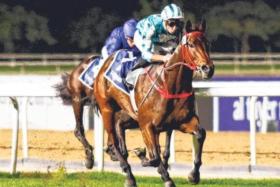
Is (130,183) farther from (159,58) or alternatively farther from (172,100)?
(159,58)

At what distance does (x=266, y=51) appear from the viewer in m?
43.1

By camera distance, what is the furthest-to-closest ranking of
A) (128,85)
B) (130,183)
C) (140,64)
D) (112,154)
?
(112,154) → (128,85) → (140,64) → (130,183)

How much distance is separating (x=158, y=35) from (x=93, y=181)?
1529 millimetres

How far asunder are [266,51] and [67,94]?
3216 centimetres

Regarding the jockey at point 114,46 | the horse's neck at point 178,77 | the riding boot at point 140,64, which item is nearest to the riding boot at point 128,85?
the riding boot at point 140,64

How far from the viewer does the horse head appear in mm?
8133

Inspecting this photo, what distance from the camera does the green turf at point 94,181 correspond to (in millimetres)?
9180

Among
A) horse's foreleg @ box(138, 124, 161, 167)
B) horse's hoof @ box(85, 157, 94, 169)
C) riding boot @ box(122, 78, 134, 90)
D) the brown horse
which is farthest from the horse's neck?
horse's hoof @ box(85, 157, 94, 169)

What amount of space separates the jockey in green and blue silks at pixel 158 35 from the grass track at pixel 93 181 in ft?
3.92

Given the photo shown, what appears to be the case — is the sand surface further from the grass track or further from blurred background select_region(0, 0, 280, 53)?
blurred background select_region(0, 0, 280, 53)

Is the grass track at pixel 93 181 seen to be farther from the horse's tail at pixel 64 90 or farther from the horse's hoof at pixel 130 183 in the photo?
the horse's tail at pixel 64 90

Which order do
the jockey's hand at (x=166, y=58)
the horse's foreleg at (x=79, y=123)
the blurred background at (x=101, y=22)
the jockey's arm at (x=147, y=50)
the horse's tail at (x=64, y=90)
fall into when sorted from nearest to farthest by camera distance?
1. the jockey's hand at (x=166, y=58)
2. the jockey's arm at (x=147, y=50)
3. the horse's foreleg at (x=79, y=123)
4. the horse's tail at (x=64, y=90)
5. the blurred background at (x=101, y=22)

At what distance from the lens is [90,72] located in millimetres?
10922

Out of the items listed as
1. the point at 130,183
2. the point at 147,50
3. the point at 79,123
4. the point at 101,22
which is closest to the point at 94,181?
the point at 130,183
